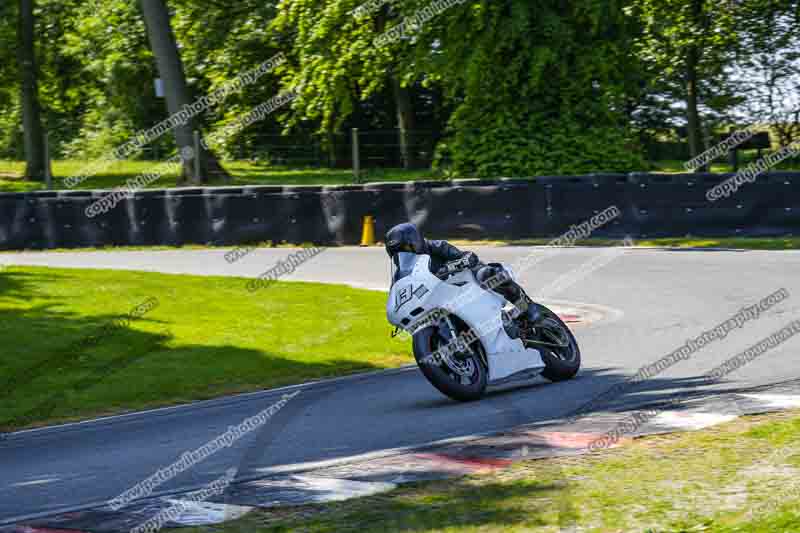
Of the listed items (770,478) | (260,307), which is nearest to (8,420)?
(260,307)

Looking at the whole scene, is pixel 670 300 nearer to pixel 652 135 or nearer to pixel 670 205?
pixel 670 205

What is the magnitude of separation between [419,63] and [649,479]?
19659 millimetres

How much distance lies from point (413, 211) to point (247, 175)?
6962 mm

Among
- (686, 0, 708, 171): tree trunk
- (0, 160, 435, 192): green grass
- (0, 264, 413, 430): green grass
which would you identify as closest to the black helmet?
(0, 264, 413, 430): green grass

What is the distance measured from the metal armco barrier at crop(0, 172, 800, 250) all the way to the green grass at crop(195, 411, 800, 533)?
45.8ft

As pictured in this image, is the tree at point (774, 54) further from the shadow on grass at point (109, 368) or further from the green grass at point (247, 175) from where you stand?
the shadow on grass at point (109, 368)

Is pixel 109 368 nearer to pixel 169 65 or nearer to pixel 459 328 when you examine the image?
pixel 459 328

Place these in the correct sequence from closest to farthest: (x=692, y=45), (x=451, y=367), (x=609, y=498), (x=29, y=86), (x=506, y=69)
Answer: (x=609, y=498) → (x=451, y=367) → (x=506, y=69) → (x=692, y=45) → (x=29, y=86)

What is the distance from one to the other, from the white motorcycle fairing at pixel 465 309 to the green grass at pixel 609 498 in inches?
87.7

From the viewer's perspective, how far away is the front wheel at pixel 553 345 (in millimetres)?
10617

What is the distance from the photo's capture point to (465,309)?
9906mm

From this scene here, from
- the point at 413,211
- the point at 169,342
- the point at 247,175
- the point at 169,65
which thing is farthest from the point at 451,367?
the point at 169,65

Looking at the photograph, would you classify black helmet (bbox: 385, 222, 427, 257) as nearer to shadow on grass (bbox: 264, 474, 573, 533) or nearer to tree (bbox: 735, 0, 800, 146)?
shadow on grass (bbox: 264, 474, 573, 533)

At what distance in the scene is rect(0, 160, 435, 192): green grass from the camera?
26359 millimetres
